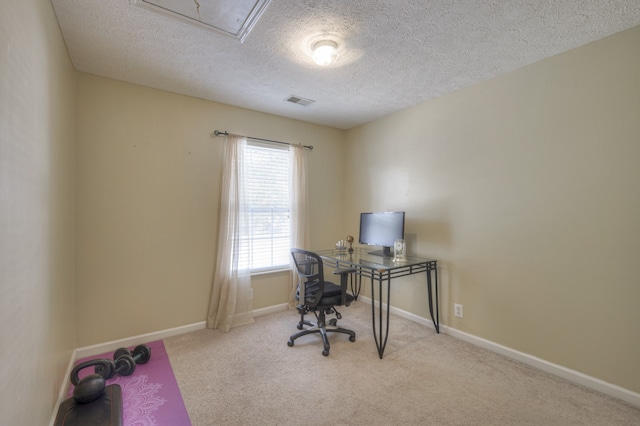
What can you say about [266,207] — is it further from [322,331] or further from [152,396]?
[152,396]

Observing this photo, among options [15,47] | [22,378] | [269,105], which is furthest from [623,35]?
[22,378]

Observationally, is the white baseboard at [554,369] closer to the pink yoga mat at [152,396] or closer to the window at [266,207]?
the window at [266,207]

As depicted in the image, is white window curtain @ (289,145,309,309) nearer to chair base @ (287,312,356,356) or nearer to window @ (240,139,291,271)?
window @ (240,139,291,271)

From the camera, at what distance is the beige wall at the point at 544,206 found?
188cm

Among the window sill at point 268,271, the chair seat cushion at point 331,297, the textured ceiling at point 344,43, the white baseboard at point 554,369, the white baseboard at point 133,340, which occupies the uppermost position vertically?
the textured ceiling at point 344,43

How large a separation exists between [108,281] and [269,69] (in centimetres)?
242

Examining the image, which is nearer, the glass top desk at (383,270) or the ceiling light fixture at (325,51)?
the ceiling light fixture at (325,51)

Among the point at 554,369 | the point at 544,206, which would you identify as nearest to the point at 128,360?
the point at 554,369

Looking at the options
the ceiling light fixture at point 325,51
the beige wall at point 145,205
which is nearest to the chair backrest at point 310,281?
the beige wall at point 145,205

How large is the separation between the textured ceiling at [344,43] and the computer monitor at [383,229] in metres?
1.34

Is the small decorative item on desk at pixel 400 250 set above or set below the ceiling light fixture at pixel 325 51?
below

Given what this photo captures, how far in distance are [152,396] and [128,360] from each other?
427mm

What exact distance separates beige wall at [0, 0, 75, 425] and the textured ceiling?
0.36 metres

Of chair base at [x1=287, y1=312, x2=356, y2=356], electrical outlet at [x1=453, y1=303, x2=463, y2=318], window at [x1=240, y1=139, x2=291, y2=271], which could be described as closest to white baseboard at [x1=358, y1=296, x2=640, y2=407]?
electrical outlet at [x1=453, y1=303, x2=463, y2=318]
